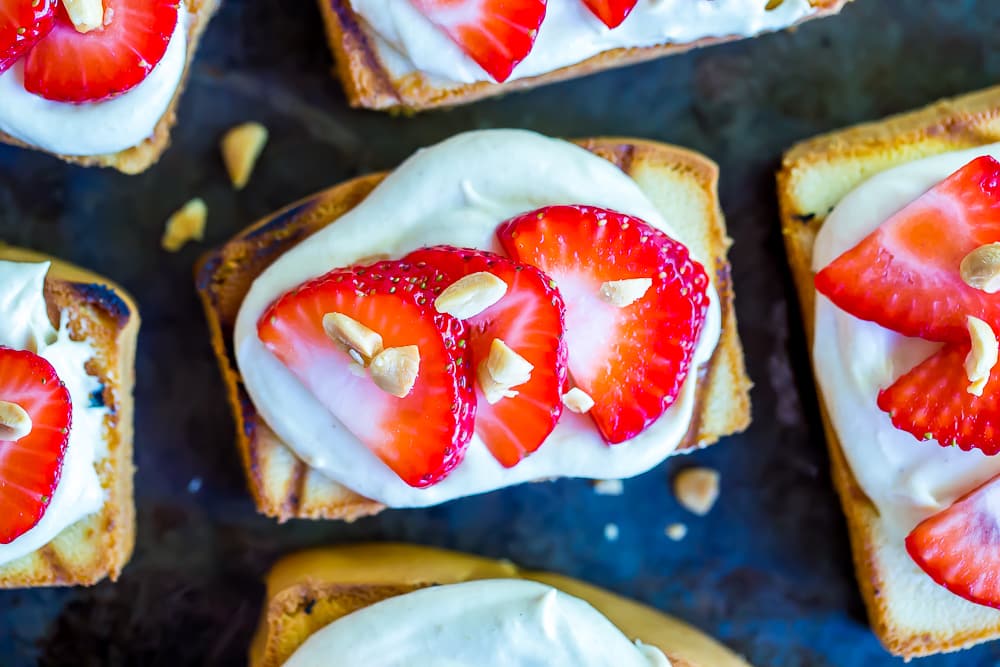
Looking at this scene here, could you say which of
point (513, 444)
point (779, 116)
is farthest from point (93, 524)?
point (779, 116)

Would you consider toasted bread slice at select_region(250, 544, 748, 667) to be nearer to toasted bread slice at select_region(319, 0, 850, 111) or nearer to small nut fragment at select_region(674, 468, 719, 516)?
small nut fragment at select_region(674, 468, 719, 516)

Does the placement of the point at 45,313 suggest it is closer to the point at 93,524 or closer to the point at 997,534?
the point at 93,524

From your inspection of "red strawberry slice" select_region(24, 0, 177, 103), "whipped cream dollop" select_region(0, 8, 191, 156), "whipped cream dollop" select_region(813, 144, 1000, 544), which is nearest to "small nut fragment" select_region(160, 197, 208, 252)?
"whipped cream dollop" select_region(0, 8, 191, 156)

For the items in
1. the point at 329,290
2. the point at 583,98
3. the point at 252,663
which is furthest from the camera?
the point at 583,98

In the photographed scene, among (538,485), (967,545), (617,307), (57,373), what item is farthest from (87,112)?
(967,545)

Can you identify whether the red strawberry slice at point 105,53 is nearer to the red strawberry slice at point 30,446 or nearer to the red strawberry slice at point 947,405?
the red strawberry slice at point 30,446

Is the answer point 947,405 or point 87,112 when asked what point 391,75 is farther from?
point 947,405
